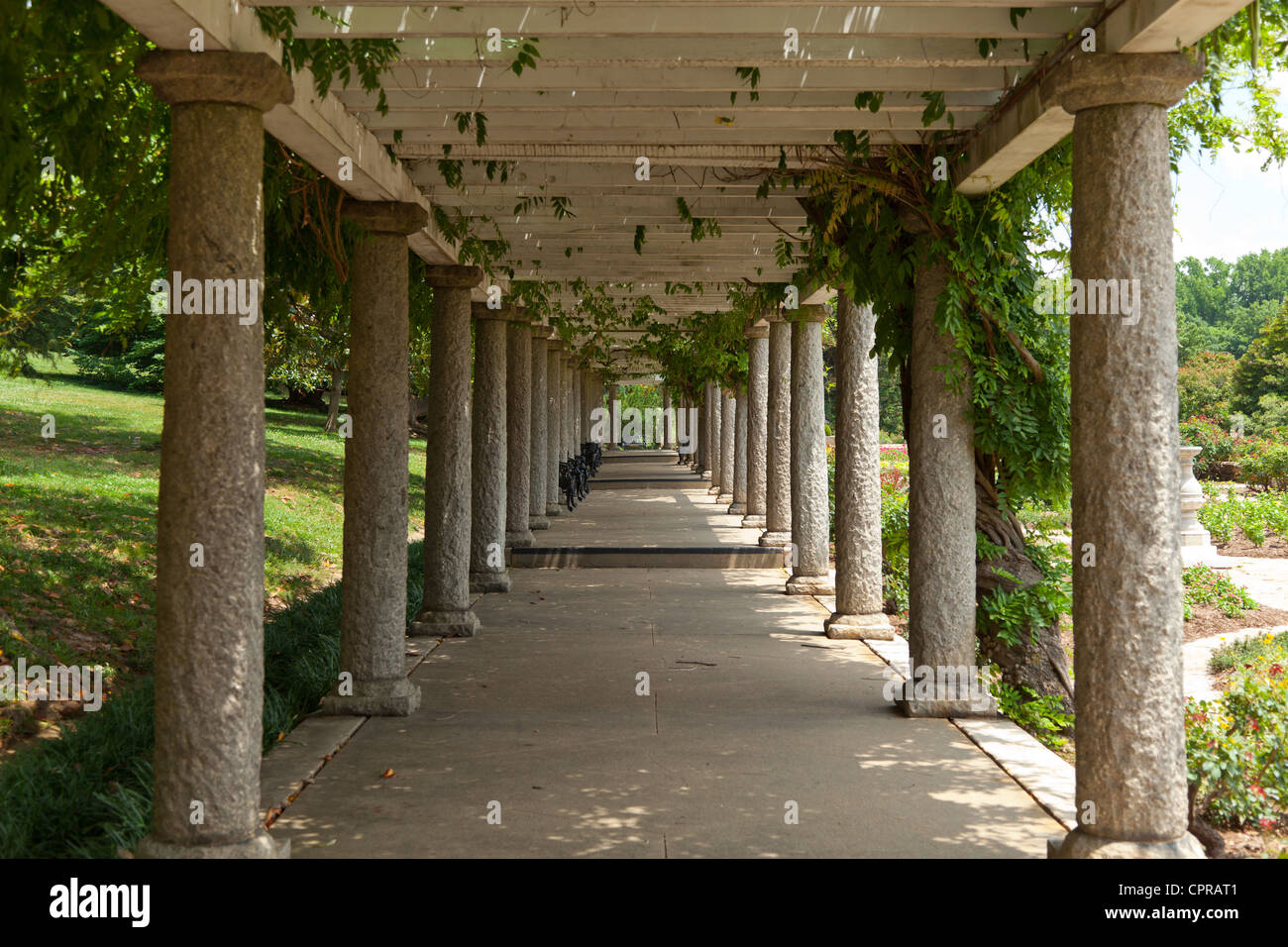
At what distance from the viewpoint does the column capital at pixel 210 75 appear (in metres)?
4.17

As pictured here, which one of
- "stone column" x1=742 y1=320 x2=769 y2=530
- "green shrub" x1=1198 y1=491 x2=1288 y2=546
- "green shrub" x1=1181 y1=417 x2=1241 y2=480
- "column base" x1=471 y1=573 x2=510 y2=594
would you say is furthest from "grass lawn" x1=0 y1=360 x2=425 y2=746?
"green shrub" x1=1181 y1=417 x2=1241 y2=480

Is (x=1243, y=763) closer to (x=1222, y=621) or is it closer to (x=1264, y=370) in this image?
(x=1222, y=621)

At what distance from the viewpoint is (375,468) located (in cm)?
712

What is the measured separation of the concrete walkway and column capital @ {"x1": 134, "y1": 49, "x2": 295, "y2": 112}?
3027 millimetres

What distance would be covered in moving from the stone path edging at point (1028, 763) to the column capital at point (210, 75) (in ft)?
14.4

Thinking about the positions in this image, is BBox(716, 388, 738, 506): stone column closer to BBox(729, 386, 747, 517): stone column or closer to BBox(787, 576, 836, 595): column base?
BBox(729, 386, 747, 517): stone column

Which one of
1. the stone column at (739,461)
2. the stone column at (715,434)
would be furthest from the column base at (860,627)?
the stone column at (715,434)

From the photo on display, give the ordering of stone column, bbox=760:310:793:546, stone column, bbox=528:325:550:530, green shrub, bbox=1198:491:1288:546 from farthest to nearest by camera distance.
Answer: green shrub, bbox=1198:491:1288:546 < stone column, bbox=528:325:550:530 < stone column, bbox=760:310:793:546

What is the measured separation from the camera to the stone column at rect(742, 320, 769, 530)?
1731 cm

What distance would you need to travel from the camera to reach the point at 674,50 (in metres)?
5.31

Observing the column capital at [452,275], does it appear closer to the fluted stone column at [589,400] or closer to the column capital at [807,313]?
the column capital at [807,313]
